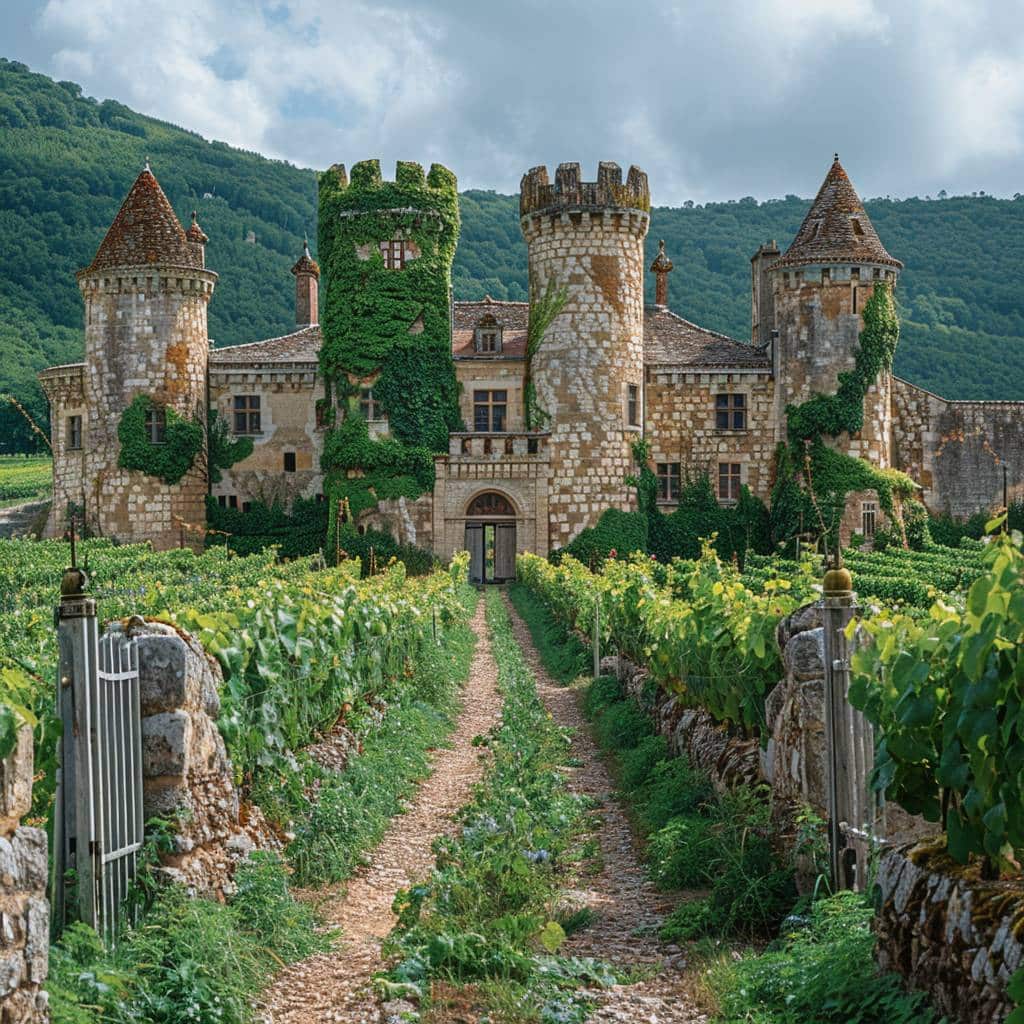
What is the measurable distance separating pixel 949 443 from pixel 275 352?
20.6 meters

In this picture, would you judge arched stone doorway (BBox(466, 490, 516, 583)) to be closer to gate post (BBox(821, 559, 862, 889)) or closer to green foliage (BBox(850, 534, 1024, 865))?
gate post (BBox(821, 559, 862, 889))

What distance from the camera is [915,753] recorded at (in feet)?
19.5

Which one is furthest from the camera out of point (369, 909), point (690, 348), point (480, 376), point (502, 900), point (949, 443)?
point (690, 348)

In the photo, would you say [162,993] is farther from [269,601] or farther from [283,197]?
[283,197]

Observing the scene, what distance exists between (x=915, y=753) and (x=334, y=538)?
33784 mm

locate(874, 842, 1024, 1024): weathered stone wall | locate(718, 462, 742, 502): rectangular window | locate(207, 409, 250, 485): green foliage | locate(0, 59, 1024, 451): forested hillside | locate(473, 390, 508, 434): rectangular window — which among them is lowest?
locate(874, 842, 1024, 1024): weathered stone wall

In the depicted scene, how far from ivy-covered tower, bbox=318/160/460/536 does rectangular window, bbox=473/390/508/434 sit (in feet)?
3.20

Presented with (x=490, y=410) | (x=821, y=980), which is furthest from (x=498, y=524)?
(x=821, y=980)

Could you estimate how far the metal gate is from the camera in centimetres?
705

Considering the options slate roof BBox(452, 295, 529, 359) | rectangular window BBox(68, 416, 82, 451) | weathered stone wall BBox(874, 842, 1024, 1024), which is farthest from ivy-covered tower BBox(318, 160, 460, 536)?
weathered stone wall BBox(874, 842, 1024, 1024)

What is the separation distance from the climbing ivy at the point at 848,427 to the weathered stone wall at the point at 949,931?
3341cm

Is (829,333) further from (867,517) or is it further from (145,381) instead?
(145,381)

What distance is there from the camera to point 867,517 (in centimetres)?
3956

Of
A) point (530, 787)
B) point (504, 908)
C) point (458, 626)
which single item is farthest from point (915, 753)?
point (458, 626)
